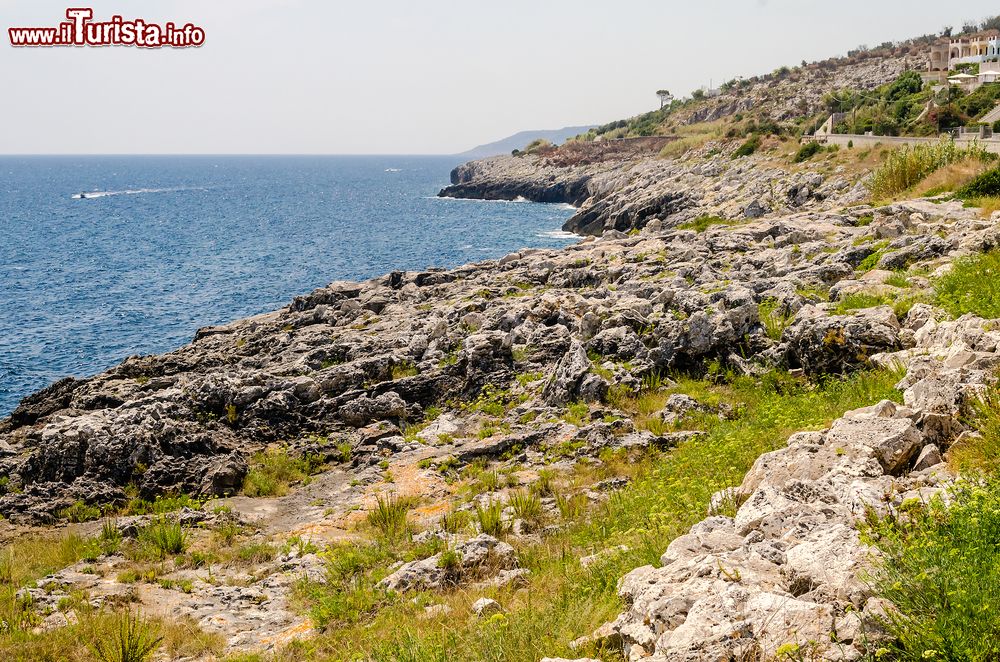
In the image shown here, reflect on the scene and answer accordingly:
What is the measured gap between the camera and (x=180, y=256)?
75875mm

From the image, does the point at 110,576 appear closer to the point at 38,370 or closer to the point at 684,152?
the point at 38,370

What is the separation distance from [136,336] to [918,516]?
4665 cm

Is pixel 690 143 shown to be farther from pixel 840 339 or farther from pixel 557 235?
pixel 840 339

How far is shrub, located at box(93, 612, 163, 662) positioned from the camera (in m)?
9.05

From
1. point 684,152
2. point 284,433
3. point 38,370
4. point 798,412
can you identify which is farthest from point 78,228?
point 798,412

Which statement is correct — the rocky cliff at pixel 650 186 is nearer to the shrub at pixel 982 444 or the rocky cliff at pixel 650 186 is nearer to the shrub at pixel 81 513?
the shrub at pixel 982 444

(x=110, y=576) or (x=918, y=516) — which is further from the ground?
(x=918, y=516)

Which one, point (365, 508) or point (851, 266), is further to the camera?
point (851, 266)

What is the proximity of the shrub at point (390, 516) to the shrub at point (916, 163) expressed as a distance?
30.2m

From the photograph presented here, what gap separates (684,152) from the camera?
9806 cm

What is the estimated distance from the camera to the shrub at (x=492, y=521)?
12.2 meters

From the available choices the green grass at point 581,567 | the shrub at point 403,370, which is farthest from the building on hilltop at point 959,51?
the green grass at point 581,567

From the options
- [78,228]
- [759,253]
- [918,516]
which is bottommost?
[918,516]

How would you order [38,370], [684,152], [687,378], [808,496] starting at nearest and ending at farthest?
[808,496], [687,378], [38,370], [684,152]
